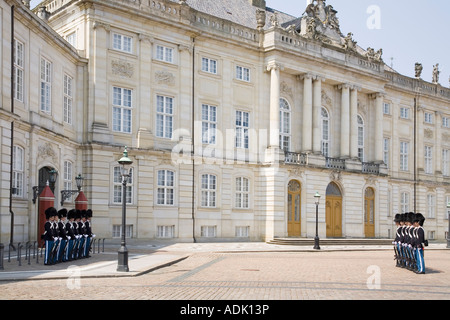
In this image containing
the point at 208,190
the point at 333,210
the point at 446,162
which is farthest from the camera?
the point at 446,162

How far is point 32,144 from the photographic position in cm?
2719

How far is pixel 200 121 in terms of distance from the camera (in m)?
39.1

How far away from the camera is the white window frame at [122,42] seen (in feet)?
115

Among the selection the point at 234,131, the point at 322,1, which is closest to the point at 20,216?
the point at 234,131

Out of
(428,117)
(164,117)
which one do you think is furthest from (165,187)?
(428,117)

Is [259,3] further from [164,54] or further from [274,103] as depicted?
[164,54]

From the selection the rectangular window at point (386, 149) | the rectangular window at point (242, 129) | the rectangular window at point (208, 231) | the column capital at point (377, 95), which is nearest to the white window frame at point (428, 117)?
the rectangular window at point (386, 149)

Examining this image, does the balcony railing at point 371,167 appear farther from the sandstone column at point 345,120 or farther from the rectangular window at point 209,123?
the rectangular window at point 209,123

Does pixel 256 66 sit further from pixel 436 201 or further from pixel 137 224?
pixel 436 201

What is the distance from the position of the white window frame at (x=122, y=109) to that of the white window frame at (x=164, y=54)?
305cm

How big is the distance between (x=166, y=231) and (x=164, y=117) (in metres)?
7.02

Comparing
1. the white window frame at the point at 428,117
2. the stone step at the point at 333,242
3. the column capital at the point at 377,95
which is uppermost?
the column capital at the point at 377,95

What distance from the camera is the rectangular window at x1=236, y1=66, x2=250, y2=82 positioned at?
137 ft

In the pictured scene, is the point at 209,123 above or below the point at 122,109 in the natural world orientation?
below
